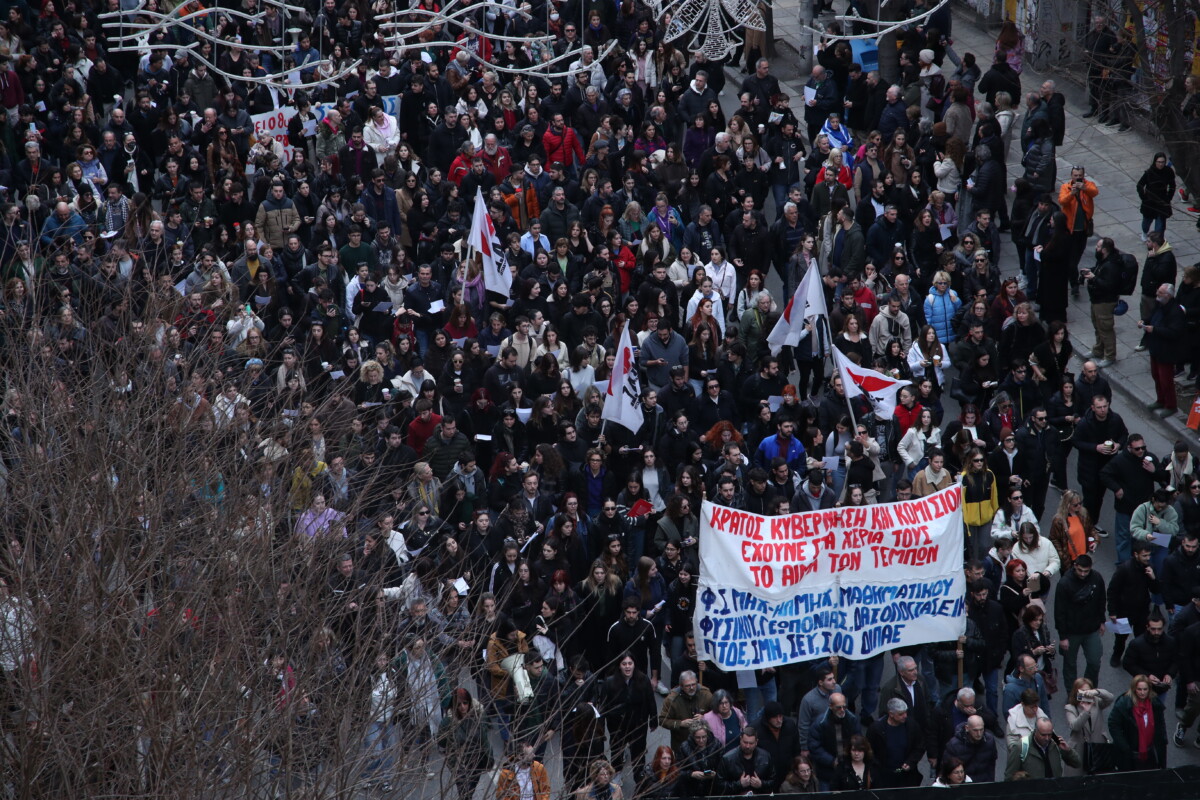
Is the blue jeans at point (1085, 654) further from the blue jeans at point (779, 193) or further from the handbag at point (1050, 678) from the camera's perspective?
the blue jeans at point (779, 193)

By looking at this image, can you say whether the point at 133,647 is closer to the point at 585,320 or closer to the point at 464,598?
the point at 464,598

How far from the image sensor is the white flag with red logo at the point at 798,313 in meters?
22.6

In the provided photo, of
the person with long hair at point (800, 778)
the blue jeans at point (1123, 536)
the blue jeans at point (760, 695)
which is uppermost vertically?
the blue jeans at point (1123, 536)

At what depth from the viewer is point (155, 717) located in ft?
49.6

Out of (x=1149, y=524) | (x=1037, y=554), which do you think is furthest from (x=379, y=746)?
(x=1149, y=524)

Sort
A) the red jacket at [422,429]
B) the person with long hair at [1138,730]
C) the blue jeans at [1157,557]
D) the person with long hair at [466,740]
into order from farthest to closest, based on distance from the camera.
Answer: the red jacket at [422,429]
the blue jeans at [1157,557]
the person with long hair at [1138,730]
the person with long hair at [466,740]

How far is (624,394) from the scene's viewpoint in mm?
21547

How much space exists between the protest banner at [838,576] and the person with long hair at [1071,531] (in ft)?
4.39

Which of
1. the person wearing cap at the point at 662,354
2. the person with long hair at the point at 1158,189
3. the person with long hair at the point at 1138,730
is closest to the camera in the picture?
the person with long hair at the point at 1138,730

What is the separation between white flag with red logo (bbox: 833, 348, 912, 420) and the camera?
69.8ft

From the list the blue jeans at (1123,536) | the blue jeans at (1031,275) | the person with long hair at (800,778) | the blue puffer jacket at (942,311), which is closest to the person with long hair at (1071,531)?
the blue jeans at (1123,536)

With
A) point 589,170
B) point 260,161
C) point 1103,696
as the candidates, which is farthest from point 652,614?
point 260,161

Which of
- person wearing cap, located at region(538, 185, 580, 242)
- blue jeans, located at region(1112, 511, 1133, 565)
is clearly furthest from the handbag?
person wearing cap, located at region(538, 185, 580, 242)

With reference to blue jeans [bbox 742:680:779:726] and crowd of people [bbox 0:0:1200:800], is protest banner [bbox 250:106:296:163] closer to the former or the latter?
crowd of people [bbox 0:0:1200:800]
